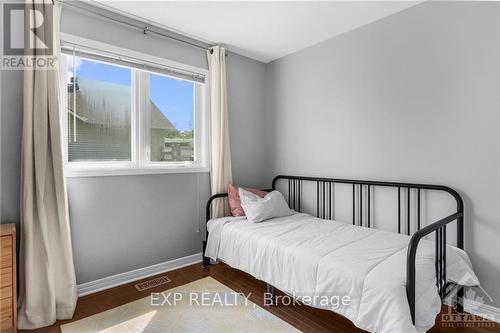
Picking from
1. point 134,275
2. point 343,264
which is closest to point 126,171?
point 134,275

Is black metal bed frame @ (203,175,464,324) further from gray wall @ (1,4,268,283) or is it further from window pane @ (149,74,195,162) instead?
window pane @ (149,74,195,162)

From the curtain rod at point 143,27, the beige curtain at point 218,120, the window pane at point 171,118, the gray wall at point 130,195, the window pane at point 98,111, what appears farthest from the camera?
the beige curtain at point 218,120

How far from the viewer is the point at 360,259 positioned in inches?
65.2

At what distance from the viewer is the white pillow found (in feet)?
8.38

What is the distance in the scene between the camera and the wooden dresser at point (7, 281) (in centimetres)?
160

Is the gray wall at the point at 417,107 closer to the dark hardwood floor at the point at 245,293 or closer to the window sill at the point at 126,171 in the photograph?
the dark hardwood floor at the point at 245,293

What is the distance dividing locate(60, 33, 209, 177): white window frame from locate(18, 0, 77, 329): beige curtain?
0.22 metres

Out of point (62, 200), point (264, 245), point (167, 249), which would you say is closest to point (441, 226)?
point (264, 245)

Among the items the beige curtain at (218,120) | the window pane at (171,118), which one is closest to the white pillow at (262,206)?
the beige curtain at (218,120)

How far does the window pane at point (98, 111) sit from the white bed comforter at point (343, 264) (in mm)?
1214

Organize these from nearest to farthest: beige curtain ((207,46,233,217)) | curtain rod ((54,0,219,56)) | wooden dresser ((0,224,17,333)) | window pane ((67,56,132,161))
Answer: wooden dresser ((0,224,17,333))
curtain rod ((54,0,219,56))
window pane ((67,56,132,161))
beige curtain ((207,46,233,217))

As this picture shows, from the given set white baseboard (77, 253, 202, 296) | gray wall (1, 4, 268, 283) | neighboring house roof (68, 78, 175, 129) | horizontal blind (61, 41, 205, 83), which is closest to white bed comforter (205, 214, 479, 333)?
white baseboard (77, 253, 202, 296)

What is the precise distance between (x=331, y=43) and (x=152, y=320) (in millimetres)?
2929

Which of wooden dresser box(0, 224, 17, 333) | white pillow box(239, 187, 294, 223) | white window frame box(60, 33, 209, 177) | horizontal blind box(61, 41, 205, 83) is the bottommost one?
wooden dresser box(0, 224, 17, 333)
